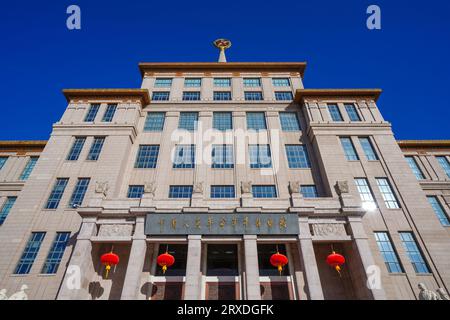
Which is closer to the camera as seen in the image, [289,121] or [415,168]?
[289,121]

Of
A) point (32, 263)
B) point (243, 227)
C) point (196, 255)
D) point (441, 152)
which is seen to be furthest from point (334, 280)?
point (441, 152)

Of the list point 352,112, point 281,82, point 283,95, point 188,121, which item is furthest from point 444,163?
point 188,121

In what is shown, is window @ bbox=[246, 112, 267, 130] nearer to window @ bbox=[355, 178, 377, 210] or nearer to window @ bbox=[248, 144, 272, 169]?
window @ bbox=[248, 144, 272, 169]

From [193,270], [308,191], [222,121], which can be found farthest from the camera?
[222,121]

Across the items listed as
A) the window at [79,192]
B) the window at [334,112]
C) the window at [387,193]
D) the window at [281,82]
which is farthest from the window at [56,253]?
the window at [281,82]

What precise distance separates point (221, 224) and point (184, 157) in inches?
348

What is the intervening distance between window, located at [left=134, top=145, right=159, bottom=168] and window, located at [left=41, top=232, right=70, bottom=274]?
300 inches

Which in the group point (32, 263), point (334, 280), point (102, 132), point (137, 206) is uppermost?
point (102, 132)

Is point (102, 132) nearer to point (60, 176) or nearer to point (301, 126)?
point (60, 176)

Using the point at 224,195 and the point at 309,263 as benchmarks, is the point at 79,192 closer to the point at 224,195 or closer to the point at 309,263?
the point at 224,195

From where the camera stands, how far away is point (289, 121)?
82.4 feet

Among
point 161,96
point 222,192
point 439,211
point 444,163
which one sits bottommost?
point 439,211

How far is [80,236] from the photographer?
14.9 metres

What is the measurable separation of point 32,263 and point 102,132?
11.8m
